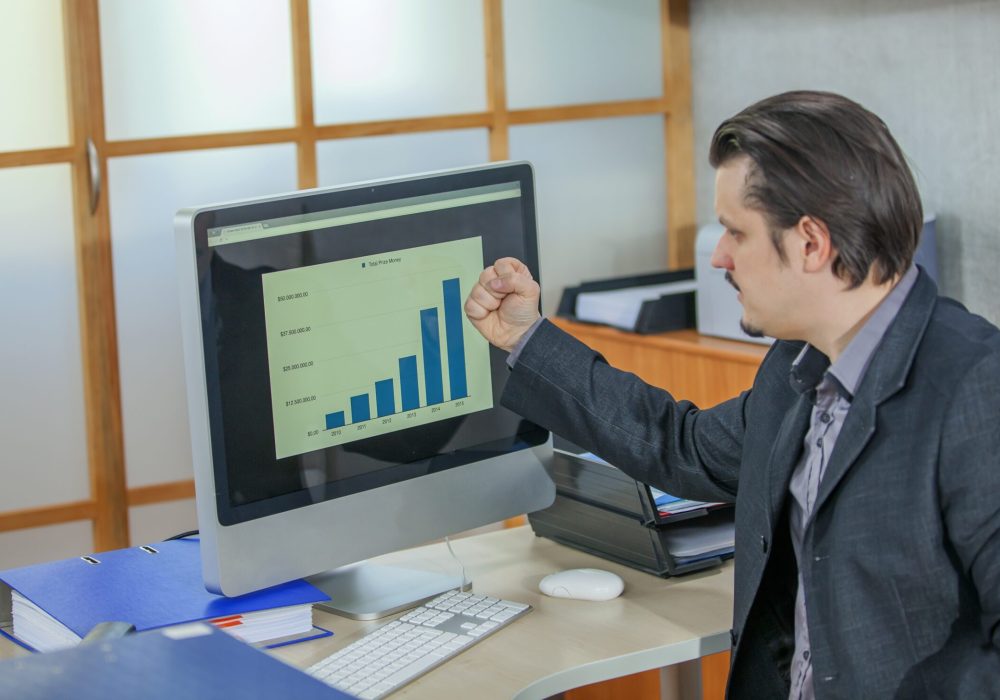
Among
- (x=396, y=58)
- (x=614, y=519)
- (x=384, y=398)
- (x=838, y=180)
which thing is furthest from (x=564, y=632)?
Answer: (x=396, y=58)

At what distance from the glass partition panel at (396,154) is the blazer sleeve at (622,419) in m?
1.66

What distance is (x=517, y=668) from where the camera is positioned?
1439 mm

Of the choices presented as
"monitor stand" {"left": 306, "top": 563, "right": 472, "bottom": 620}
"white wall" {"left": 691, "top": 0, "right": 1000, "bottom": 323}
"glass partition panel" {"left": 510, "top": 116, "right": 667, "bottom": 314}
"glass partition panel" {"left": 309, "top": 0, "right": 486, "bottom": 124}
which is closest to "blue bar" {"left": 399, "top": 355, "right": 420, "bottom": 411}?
"monitor stand" {"left": 306, "top": 563, "right": 472, "bottom": 620}

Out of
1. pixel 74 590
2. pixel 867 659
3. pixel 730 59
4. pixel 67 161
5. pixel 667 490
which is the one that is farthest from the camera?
pixel 730 59

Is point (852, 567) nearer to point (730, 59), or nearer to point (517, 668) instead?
point (517, 668)

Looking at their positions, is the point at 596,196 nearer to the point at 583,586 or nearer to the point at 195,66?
the point at 195,66

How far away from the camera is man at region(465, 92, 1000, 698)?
130cm

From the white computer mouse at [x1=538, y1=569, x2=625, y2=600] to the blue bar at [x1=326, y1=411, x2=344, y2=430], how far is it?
0.33 meters

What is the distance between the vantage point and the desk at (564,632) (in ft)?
4.66

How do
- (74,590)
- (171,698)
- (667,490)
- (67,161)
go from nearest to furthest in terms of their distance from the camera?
(171,698) → (74,590) → (667,490) → (67,161)

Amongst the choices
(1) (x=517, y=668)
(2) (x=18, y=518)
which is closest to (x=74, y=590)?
(1) (x=517, y=668)

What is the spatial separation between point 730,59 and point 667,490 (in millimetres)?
2110

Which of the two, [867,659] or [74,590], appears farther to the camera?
[74,590]

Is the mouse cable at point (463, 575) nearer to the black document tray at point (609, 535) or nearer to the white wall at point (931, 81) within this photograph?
the black document tray at point (609, 535)
